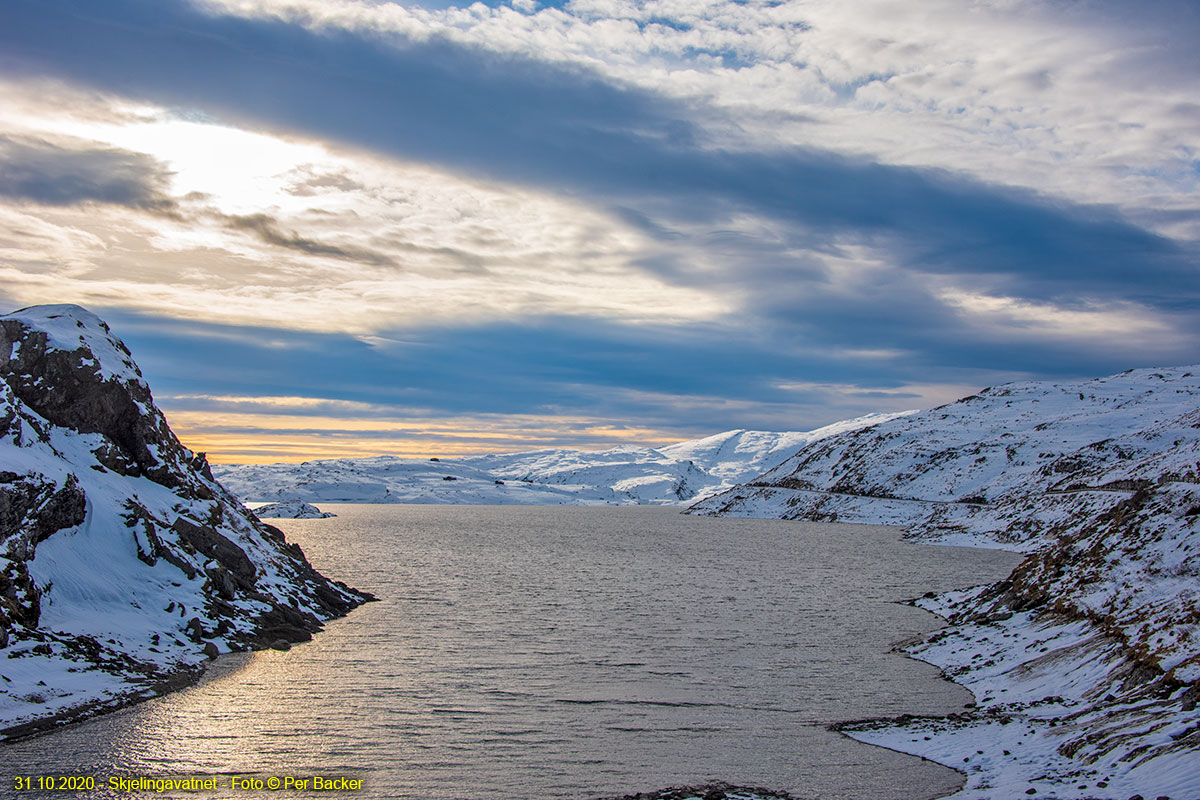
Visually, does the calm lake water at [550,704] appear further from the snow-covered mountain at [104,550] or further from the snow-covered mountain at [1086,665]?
the snow-covered mountain at [104,550]

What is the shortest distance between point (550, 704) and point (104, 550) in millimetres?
21034

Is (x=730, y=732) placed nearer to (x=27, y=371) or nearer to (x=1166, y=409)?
(x=27, y=371)

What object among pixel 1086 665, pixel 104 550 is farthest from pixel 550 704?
pixel 104 550

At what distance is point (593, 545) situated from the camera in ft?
410

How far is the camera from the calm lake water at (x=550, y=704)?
67.1 ft

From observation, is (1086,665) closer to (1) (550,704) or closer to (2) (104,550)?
(1) (550,704)

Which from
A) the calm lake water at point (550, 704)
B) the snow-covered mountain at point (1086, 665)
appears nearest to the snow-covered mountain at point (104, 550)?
the calm lake water at point (550, 704)

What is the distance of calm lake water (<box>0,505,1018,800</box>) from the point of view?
67.1 feet

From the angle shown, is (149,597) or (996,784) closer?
(996,784)

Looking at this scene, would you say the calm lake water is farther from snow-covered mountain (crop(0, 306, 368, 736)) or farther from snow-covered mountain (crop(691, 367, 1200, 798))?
snow-covered mountain (crop(0, 306, 368, 736))

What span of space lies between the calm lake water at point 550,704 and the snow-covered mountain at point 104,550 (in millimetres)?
2238

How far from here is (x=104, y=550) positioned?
33.3m

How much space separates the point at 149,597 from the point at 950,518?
149475 mm

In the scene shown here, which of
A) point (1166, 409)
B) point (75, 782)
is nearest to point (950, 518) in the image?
point (1166, 409)
